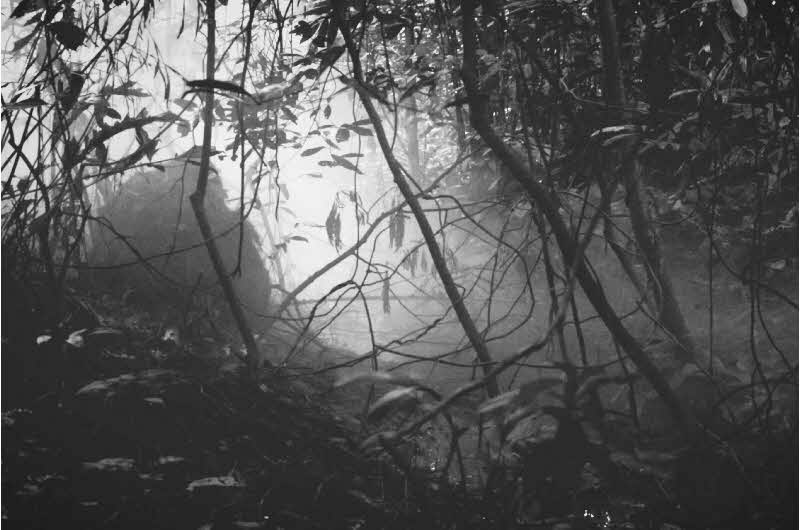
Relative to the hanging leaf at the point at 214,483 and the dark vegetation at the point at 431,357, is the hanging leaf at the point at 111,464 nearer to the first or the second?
the dark vegetation at the point at 431,357

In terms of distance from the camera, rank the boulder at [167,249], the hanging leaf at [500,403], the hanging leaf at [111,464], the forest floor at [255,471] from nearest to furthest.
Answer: the hanging leaf at [500,403] < the forest floor at [255,471] < the hanging leaf at [111,464] < the boulder at [167,249]

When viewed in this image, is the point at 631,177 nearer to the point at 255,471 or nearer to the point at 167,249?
the point at 255,471

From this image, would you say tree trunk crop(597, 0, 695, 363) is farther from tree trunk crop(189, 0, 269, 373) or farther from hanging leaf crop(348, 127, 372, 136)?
tree trunk crop(189, 0, 269, 373)

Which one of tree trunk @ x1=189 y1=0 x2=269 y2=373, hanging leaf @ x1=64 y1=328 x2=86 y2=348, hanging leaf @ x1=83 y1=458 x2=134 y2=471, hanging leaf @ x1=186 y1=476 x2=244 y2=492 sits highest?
tree trunk @ x1=189 y1=0 x2=269 y2=373

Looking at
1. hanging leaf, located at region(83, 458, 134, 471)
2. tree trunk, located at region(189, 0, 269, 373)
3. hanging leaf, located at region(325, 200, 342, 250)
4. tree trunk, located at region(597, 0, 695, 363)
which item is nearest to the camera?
hanging leaf, located at region(83, 458, 134, 471)

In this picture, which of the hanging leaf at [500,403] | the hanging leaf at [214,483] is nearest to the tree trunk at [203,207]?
the hanging leaf at [214,483]

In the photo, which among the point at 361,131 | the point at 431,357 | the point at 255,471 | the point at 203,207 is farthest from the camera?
the point at 361,131

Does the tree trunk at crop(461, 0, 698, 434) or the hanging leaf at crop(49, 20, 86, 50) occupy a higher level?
the hanging leaf at crop(49, 20, 86, 50)

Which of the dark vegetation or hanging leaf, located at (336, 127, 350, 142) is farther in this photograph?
hanging leaf, located at (336, 127, 350, 142)

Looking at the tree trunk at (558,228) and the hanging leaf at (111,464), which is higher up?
the tree trunk at (558,228)

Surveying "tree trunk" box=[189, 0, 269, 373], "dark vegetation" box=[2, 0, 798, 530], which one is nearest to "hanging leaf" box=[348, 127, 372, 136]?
"dark vegetation" box=[2, 0, 798, 530]

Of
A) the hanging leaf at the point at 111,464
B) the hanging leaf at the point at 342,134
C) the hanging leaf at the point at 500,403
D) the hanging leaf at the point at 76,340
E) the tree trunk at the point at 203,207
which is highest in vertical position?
the hanging leaf at the point at 342,134

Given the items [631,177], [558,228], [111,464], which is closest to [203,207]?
[111,464]

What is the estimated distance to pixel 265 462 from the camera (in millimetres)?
1637
